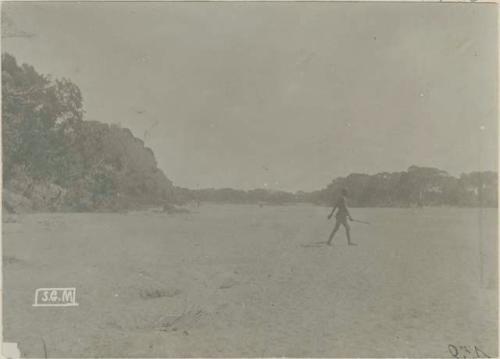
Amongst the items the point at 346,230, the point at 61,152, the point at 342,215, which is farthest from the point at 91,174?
the point at 346,230

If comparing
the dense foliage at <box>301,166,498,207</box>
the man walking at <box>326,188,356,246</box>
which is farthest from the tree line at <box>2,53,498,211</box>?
the man walking at <box>326,188,356,246</box>

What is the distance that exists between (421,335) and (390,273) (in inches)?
37.9

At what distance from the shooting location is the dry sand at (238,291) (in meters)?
6.06

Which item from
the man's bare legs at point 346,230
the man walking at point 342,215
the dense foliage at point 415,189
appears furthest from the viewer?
the man's bare legs at point 346,230

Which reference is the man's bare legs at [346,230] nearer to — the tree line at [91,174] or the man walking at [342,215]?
the man walking at [342,215]

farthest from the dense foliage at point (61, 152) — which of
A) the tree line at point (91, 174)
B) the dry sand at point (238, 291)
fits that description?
the dry sand at point (238, 291)

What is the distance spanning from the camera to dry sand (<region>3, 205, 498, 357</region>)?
19.9 feet

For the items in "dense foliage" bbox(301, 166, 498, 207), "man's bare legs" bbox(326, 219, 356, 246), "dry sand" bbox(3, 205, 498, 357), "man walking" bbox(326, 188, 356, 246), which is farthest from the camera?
"man's bare legs" bbox(326, 219, 356, 246)

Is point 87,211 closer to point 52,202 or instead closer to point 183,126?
point 52,202

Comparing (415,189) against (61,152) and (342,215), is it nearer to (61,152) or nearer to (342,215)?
(342,215)

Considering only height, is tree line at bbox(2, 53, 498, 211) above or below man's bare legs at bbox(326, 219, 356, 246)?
above

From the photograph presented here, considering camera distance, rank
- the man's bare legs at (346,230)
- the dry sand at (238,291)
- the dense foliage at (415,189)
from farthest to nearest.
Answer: the man's bare legs at (346,230)
the dense foliage at (415,189)
the dry sand at (238,291)

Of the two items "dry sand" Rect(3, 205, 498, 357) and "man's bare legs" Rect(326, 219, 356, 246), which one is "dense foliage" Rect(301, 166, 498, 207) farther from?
"man's bare legs" Rect(326, 219, 356, 246)

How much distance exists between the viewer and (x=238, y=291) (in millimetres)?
6609
